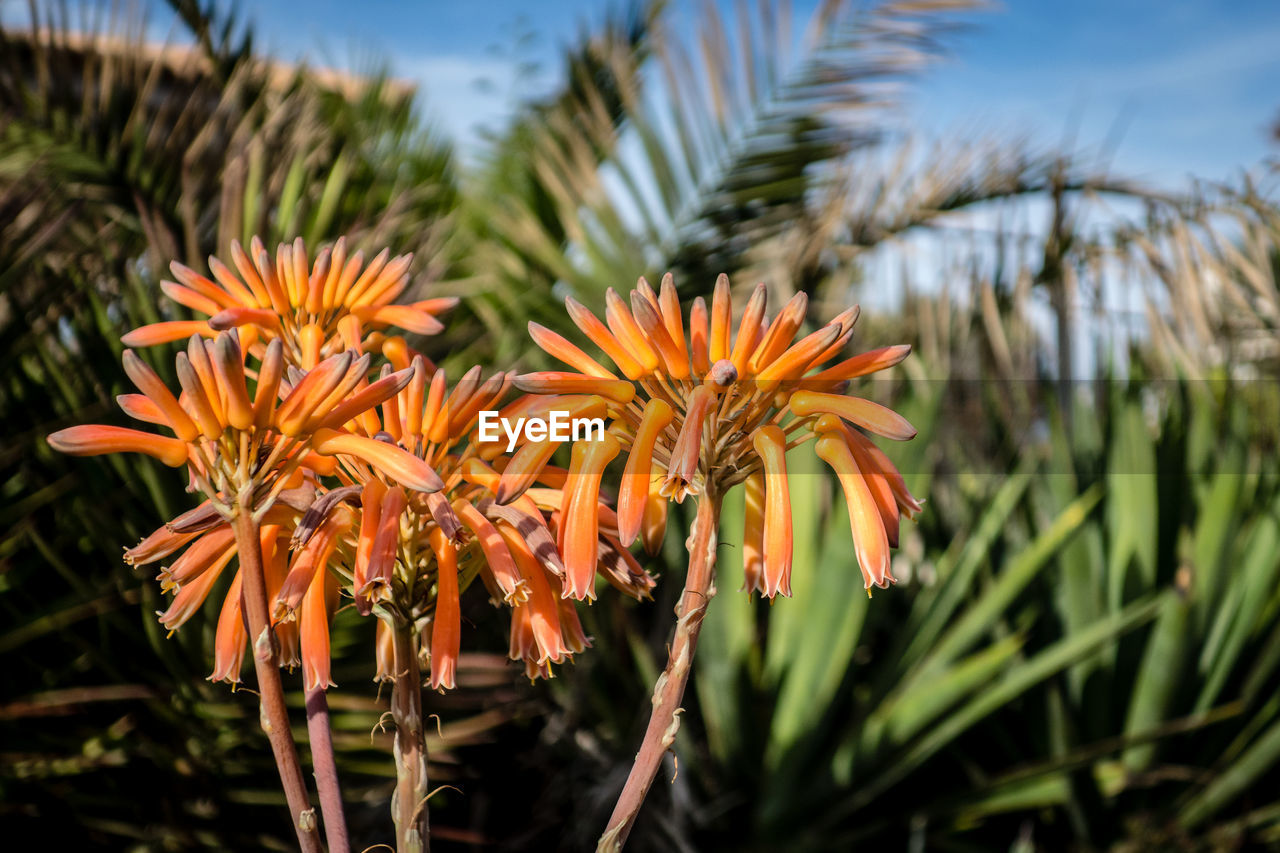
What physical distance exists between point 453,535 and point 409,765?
15cm

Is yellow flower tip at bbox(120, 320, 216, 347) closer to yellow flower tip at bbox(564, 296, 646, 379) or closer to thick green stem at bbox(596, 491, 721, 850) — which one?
yellow flower tip at bbox(564, 296, 646, 379)

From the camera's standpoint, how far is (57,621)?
1.50 meters

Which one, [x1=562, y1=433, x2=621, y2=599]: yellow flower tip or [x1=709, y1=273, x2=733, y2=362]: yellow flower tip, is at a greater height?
[x1=709, y1=273, x2=733, y2=362]: yellow flower tip

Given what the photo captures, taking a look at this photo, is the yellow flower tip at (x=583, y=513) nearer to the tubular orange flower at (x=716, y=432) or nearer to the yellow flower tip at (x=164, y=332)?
the tubular orange flower at (x=716, y=432)

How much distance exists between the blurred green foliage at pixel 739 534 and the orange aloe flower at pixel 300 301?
0.79 meters

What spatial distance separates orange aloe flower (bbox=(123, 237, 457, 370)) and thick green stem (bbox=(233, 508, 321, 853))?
211 millimetres

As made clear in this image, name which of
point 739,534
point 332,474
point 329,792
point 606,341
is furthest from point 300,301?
point 739,534

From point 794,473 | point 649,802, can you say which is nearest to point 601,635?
point 649,802

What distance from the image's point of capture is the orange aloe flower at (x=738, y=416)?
0.54 meters

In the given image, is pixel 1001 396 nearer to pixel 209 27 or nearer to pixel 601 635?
pixel 601 635

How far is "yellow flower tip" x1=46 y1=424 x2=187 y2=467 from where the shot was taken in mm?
527

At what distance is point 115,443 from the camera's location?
0.55 metres

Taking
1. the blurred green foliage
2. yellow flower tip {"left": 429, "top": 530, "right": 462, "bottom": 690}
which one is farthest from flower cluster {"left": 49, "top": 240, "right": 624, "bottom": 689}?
the blurred green foliage

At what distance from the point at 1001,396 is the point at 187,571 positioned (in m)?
3.17
